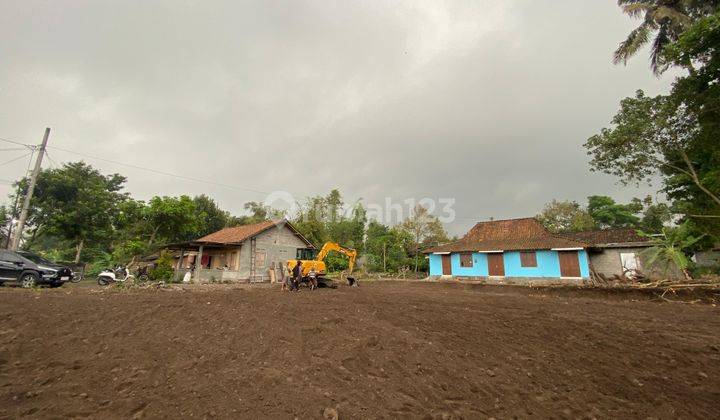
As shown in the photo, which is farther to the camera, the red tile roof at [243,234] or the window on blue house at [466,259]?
the window on blue house at [466,259]

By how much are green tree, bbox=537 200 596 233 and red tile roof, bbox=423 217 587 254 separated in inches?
740

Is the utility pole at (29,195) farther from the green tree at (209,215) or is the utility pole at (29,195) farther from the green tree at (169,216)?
the green tree at (209,215)

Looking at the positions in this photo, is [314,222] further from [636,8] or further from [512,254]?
[636,8]

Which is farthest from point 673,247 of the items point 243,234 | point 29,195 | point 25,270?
point 29,195

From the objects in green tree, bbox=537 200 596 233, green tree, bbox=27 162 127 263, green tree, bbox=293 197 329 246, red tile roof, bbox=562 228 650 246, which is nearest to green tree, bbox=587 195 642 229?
green tree, bbox=537 200 596 233

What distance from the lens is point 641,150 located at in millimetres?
15508

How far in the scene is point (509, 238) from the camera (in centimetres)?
2662

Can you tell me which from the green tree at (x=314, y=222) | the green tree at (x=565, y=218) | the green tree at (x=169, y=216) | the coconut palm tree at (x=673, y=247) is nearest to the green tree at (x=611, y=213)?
the green tree at (x=565, y=218)

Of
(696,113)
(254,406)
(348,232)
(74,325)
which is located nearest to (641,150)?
(696,113)

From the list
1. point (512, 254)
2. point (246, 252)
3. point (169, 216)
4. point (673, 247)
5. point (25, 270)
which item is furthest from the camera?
point (169, 216)

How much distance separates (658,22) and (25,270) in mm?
35683

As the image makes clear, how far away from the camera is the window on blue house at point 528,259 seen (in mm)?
22845

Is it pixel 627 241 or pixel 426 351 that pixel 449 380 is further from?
pixel 627 241

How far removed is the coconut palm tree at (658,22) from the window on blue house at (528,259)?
13.4 m
